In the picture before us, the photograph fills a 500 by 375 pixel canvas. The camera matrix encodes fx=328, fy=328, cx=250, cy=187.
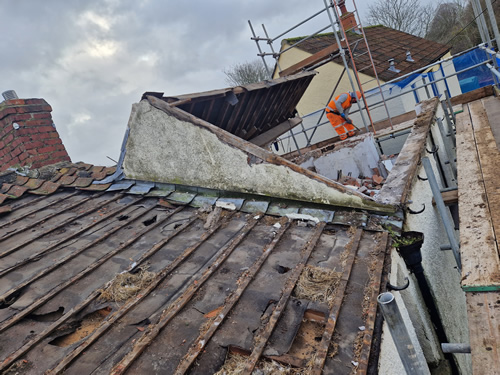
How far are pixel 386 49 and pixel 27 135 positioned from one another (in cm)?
1830

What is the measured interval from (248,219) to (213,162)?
2.93ft

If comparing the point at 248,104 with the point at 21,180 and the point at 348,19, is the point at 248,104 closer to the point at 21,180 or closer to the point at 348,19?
the point at 21,180

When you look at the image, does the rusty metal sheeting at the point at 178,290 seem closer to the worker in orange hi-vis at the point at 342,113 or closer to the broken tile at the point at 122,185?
the broken tile at the point at 122,185

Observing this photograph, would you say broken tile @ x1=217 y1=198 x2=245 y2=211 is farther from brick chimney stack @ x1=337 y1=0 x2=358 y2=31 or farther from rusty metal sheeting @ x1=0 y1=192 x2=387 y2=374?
brick chimney stack @ x1=337 y1=0 x2=358 y2=31

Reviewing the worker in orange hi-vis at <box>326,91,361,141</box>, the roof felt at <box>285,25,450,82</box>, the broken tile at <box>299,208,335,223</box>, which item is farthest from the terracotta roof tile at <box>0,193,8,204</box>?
the roof felt at <box>285,25,450,82</box>

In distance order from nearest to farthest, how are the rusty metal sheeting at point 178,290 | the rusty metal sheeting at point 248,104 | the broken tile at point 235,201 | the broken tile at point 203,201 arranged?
1. the rusty metal sheeting at point 178,290
2. the broken tile at point 235,201
3. the broken tile at point 203,201
4. the rusty metal sheeting at point 248,104

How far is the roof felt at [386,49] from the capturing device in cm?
1570

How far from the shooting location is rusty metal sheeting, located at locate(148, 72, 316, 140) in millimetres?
4665

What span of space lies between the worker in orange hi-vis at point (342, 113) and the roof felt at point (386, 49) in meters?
5.80

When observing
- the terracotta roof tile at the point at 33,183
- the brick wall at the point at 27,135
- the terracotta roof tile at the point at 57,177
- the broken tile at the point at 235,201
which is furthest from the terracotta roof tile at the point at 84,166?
the broken tile at the point at 235,201

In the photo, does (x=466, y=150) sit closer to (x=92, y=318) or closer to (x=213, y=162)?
(x=213, y=162)

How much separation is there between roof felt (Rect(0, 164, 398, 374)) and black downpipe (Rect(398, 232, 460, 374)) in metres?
0.22

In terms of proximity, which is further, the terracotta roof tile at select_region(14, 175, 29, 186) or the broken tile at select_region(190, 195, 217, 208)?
the terracotta roof tile at select_region(14, 175, 29, 186)

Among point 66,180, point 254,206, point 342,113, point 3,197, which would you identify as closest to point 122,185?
point 66,180
